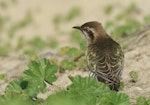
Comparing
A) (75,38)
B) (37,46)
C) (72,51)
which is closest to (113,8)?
(75,38)

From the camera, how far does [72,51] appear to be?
12.3m

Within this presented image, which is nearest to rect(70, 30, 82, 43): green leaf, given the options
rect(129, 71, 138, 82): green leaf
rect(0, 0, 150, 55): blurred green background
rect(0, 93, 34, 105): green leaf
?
rect(0, 0, 150, 55): blurred green background

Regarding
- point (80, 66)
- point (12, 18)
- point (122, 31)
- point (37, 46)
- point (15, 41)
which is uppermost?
point (12, 18)

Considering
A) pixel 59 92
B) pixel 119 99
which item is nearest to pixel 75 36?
pixel 119 99

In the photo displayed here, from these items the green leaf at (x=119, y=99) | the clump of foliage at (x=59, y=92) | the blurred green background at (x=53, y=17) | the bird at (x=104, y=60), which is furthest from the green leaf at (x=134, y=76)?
the blurred green background at (x=53, y=17)

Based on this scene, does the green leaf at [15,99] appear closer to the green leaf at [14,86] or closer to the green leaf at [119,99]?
the green leaf at [14,86]

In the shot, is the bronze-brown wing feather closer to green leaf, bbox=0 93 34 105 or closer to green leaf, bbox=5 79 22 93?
green leaf, bbox=5 79 22 93

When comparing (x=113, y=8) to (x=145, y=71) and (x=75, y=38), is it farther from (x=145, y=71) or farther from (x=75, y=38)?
(x=145, y=71)

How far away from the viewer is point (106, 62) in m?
9.59

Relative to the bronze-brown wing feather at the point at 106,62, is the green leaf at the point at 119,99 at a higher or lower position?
lower

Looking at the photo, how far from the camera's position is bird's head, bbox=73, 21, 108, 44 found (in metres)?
10.5

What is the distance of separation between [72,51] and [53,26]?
1049cm

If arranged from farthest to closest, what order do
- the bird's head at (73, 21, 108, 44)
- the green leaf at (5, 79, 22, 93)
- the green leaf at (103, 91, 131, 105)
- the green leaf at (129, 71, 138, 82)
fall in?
the bird's head at (73, 21, 108, 44) → the green leaf at (129, 71, 138, 82) → the green leaf at (5, 79, 22, 93) → the green leaf at (103, 91, 131, 105)

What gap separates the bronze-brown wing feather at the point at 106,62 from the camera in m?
9.38
